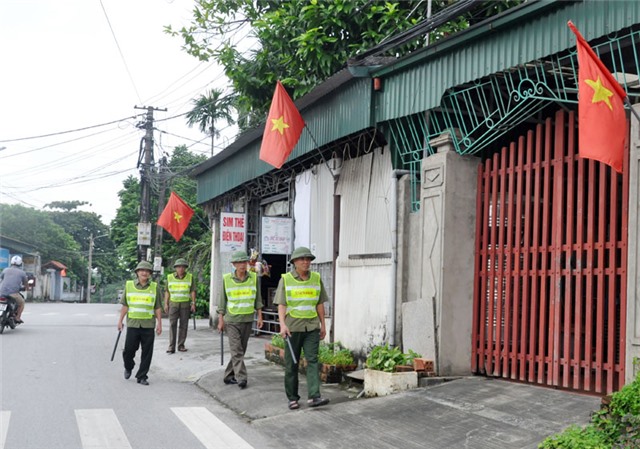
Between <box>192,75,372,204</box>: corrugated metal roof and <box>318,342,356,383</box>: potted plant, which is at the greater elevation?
<box>192,75,372,204</box>: corrugated metal roof

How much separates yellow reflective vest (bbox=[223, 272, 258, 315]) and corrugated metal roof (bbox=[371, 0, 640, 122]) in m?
3.13

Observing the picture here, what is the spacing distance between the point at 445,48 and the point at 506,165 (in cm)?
165

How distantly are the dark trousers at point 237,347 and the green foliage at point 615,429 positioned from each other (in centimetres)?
565

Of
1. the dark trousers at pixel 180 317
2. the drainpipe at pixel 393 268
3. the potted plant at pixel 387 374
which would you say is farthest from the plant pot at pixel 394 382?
the dark trousers at pixel 180 317

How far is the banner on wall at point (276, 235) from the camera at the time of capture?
1543 centimetres

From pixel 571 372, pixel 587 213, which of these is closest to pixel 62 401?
pixel 571 372

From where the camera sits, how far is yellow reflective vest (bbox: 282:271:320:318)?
29.9 ft

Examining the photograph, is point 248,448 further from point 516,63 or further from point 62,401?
point 516,63

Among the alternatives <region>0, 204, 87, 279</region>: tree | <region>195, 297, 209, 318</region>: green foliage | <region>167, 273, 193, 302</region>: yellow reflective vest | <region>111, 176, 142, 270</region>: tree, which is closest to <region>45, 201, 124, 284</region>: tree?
<region>0, 204, 87, 279</region>: tree

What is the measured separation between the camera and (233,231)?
18594 mm

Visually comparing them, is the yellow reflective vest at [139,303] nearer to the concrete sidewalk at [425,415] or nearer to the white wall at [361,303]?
the concrete sidewalk at [425,415]

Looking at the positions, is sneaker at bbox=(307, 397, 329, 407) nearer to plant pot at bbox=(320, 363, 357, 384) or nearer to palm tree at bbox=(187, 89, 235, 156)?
plant pot at bbox=(320, 363, 357, 384)

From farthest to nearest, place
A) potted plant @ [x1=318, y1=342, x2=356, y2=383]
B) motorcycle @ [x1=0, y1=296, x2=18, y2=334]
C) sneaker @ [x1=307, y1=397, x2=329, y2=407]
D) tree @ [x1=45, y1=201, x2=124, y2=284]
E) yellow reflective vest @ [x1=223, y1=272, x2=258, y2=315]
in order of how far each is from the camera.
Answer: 1. tree @ [x1=45, y1=201, x2=124, y2=284]
2. motorcycle @ [x1=0, y1=296, x2=18, y2=334]
3. yellow reflective vest @ [x1=223, y1=272, x2=258, y2=315]
4. potted plant @ [x1=318, y1=342, x2=356, y2=383]
5. sneaker @ [x1=307, y1=397, x2=329, y2=407]

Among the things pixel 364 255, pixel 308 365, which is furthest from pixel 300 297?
pixel 364 255
